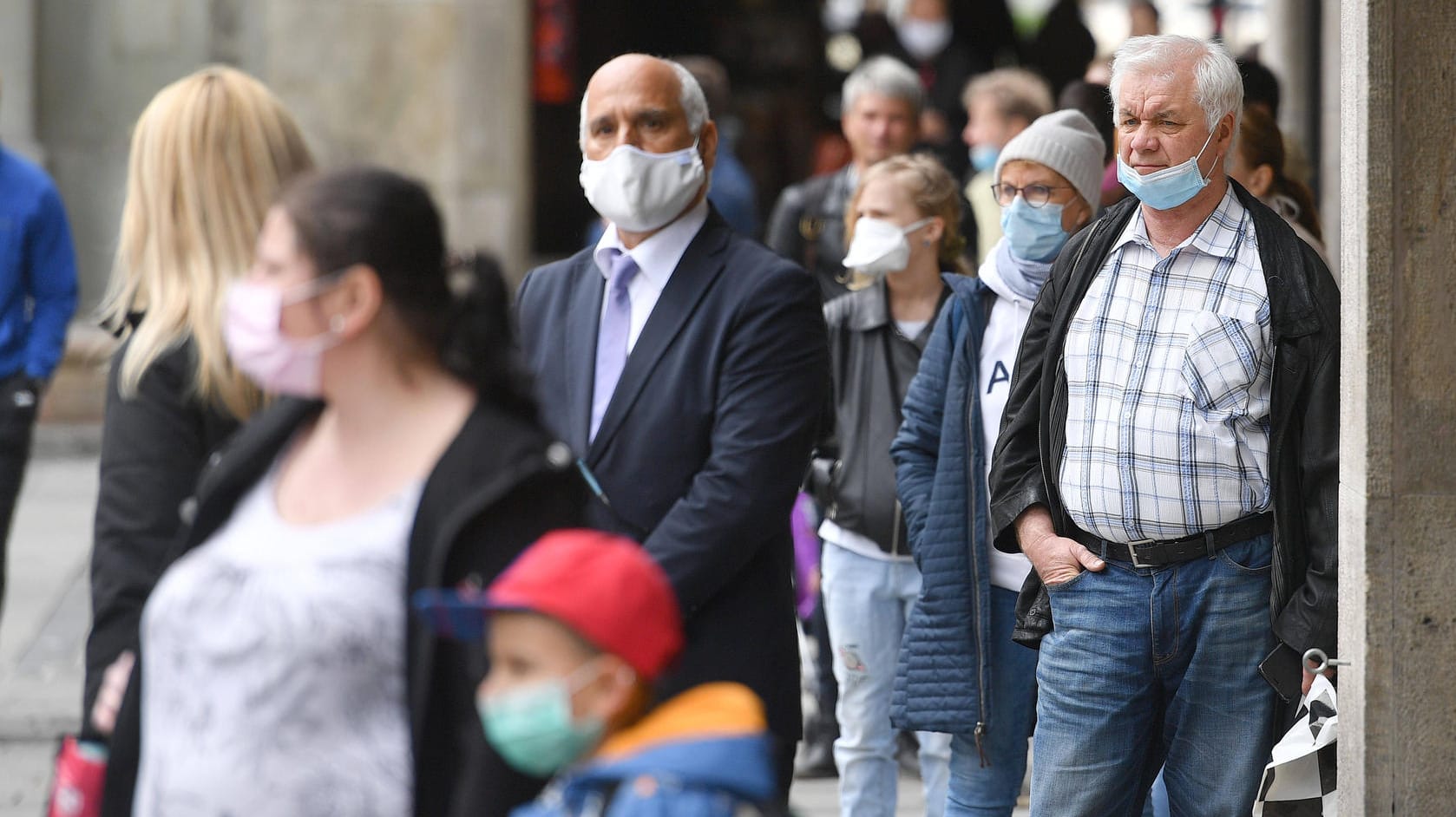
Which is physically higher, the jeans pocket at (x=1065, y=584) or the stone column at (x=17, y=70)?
the stone column at (x=17, y=70)

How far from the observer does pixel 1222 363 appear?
3.78m

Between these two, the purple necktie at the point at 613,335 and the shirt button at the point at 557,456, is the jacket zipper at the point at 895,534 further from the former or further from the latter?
the shirt button at the point at 557,456

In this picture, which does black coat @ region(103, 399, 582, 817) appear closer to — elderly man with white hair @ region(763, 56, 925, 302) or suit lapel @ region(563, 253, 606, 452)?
suit lapel @ region(563, 253, 606, 452)

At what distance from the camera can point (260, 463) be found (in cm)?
284

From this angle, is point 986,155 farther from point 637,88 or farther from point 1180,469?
point 1180,469

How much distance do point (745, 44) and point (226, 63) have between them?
6.88 meters

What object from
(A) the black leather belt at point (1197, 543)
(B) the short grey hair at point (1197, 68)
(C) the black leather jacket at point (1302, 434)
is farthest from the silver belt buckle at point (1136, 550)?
(B) the short grey hair at point (1197, 68)

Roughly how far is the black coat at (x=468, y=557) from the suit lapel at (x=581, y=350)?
52.4 inches

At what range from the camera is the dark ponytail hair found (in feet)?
8.96

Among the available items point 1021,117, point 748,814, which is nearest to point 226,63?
point 1021,117

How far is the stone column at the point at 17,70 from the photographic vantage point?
39.9 feet

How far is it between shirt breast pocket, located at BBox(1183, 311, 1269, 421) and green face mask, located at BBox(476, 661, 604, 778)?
180 centimetres

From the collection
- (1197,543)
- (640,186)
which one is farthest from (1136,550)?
(640,186)

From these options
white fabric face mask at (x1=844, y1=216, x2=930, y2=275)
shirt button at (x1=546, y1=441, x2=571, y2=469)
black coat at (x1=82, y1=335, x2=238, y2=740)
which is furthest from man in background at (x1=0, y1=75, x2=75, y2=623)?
shirt button at (x1=546, y1=441, x2=571, y2=469)
